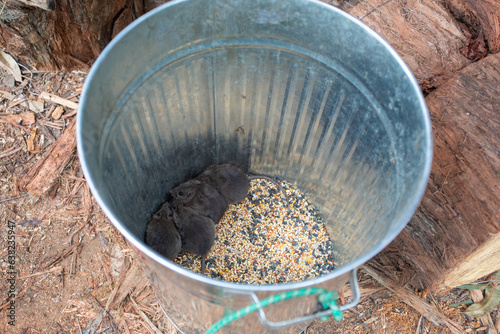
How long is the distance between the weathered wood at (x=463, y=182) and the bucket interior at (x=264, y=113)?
0.44 metres

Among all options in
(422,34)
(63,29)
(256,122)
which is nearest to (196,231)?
(256,122)

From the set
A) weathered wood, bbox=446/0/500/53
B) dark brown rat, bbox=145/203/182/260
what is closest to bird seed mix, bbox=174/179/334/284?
dark brown rat, bbox=145/203/182/260

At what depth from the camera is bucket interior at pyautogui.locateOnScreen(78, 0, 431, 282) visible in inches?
77.0

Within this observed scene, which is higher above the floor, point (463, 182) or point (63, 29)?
point (463, 182)

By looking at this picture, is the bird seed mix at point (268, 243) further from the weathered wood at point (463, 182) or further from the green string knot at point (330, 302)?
the green string knot at point (330, 302)

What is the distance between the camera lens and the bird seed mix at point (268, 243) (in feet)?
9.36

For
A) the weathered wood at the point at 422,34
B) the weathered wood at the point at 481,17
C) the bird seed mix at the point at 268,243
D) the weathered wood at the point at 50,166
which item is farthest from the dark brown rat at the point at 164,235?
the weathered wood at the point at 481,17

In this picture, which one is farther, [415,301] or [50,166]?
[50,166]

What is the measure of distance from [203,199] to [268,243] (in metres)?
0.58

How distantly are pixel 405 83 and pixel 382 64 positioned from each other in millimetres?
182

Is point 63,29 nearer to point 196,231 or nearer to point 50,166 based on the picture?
point 50,166

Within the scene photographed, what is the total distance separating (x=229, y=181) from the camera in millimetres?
2920

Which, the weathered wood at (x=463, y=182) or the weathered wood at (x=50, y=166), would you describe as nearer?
the weathered wood at (x=463, y=182)

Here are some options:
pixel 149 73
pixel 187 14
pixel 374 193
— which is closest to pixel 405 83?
pixel 374 193
